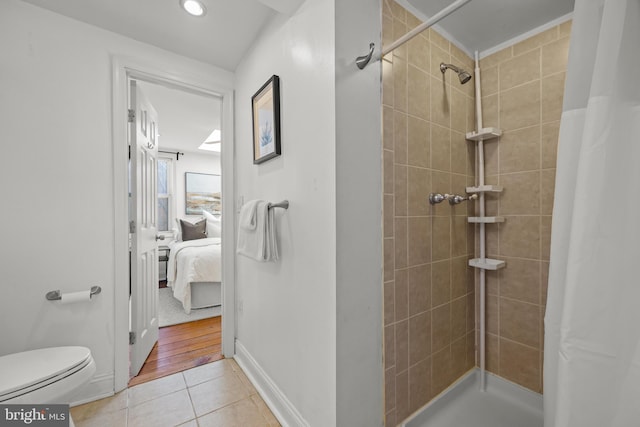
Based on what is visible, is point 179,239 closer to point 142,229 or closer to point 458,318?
point 142,229

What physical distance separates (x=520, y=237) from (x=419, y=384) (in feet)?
3.53

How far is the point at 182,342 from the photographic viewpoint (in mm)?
2391

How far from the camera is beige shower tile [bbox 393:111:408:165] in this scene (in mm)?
1296

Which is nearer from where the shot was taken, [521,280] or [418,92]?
[418,92]

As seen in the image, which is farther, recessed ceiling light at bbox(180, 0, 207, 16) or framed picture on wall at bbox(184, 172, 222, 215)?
framed picture on wall at bbox(184, 172, 222, 215)

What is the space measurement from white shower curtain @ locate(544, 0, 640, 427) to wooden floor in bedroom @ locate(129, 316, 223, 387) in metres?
2.20

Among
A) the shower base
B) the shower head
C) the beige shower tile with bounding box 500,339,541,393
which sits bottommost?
the shower base

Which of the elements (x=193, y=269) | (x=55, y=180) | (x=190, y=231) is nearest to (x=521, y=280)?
(x=55, y=180)

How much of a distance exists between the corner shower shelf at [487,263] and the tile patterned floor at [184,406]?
4.89 feet

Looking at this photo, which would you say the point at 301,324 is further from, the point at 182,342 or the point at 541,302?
the point at 182,342

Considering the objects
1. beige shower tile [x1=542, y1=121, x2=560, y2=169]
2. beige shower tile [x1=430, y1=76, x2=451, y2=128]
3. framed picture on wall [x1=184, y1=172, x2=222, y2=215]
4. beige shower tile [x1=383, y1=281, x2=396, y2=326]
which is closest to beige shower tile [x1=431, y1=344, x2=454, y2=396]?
beige shower tile [x1=383, y1=281, x2=396, y2=326]

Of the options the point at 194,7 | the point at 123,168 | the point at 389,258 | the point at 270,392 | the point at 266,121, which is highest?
the point at 194,7

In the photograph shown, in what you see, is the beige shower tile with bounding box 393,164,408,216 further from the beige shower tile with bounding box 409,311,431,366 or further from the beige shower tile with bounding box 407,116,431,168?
the beige shower tile with bounding box 409,311,431,366

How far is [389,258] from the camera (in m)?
1.27
